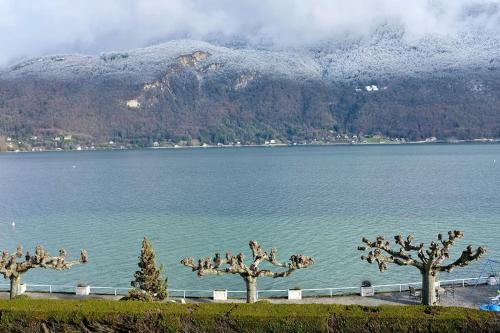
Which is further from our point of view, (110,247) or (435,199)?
(435,199)

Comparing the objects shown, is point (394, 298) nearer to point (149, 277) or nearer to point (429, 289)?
point (429, 289)

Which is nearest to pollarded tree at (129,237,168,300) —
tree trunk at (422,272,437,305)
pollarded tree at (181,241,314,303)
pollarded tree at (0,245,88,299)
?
pollarded tree at (181,241,314,303)

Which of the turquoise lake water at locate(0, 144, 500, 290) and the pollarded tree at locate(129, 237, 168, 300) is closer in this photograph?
the pollarded tree at locate(129, 237, 168, 300)

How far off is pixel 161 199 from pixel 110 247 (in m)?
38.3

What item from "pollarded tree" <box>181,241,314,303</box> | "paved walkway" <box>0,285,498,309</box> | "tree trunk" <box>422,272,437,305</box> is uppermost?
"pollarded tree" <box>181,241,314,303</box>

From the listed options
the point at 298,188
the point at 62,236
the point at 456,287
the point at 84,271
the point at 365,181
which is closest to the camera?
the point at 456,287

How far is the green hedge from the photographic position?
68.0 feet

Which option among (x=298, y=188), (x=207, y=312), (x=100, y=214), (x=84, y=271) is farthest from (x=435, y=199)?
(x=207, y=312)

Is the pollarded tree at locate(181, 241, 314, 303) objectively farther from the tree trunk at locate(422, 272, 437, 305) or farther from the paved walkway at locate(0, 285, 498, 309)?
the tree trunk at locate(422, 272, 437, 305)

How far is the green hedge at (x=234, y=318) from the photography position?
816 inches

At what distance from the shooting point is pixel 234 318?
2133 cm

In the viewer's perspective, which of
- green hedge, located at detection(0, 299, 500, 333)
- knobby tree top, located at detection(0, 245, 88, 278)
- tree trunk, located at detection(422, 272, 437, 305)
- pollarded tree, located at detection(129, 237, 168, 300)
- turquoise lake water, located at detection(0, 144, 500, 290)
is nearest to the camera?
green hedge, located at detection(0, 299, 500, 333)

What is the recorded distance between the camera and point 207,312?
21797 millimetres

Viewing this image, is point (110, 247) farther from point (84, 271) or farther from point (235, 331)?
point (235, 331)
